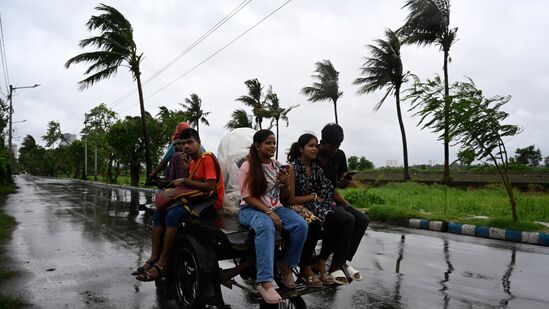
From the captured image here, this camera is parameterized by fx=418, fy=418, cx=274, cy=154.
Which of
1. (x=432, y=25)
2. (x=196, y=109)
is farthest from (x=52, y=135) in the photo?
(x=432, y=25)

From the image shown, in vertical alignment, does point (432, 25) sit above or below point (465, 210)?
above

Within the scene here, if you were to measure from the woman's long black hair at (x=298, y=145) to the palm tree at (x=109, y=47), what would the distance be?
773 inches

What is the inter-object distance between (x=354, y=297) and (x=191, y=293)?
172cm

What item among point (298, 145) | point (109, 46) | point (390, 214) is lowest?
point (390, 214)

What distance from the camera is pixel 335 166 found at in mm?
4301

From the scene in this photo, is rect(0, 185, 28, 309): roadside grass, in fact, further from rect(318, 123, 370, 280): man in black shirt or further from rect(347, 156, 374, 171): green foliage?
rect(347, 156, 374, 171): green foliage

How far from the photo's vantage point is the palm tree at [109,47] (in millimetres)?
21281

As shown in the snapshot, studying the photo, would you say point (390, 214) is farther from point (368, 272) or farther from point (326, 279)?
point (326, 279)

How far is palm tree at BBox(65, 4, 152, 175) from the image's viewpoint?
69.8 feet

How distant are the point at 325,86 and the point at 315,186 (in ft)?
99.6

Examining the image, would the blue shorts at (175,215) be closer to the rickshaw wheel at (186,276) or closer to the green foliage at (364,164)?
the rickshaw wheel at (186,276)

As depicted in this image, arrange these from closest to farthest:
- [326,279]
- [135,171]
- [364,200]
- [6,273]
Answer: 1. [326,279]
2. [6,273]
3. [364,200]
4. [135,171]

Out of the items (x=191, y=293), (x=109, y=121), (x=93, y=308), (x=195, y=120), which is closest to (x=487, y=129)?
(x=191, y=293)

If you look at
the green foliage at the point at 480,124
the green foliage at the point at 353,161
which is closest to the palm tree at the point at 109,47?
the green foliage at the point at 480,124
